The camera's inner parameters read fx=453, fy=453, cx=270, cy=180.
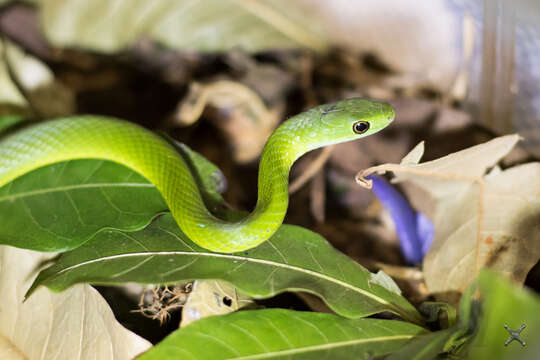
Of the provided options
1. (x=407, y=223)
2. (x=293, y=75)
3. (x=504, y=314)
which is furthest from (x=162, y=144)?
(x=293, y=75)

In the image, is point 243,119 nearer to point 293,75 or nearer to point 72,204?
point 293,75

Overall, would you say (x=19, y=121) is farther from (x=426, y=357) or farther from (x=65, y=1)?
(x=426, y=357)

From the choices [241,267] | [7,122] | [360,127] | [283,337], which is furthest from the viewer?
[7,122]

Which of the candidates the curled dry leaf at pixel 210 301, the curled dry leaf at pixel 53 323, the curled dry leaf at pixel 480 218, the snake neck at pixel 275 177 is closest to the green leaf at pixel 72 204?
the curled dry leaf at pixel 53 323

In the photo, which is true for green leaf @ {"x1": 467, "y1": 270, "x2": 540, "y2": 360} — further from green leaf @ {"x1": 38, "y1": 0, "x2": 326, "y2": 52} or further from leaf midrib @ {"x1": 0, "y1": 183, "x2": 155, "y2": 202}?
green leaf @ {"x1": 38, "y1": 0, "x2": 326, "y2": 52}

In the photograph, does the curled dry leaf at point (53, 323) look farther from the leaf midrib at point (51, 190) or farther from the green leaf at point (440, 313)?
the green leaf at point (440, 313)

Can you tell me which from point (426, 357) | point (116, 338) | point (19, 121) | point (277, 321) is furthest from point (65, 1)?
point (426, 357)

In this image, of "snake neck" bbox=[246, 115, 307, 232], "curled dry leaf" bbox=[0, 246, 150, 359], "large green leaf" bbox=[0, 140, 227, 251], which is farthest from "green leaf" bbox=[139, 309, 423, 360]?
"large green leaf" bbox=[0, 140, 227, 251]
